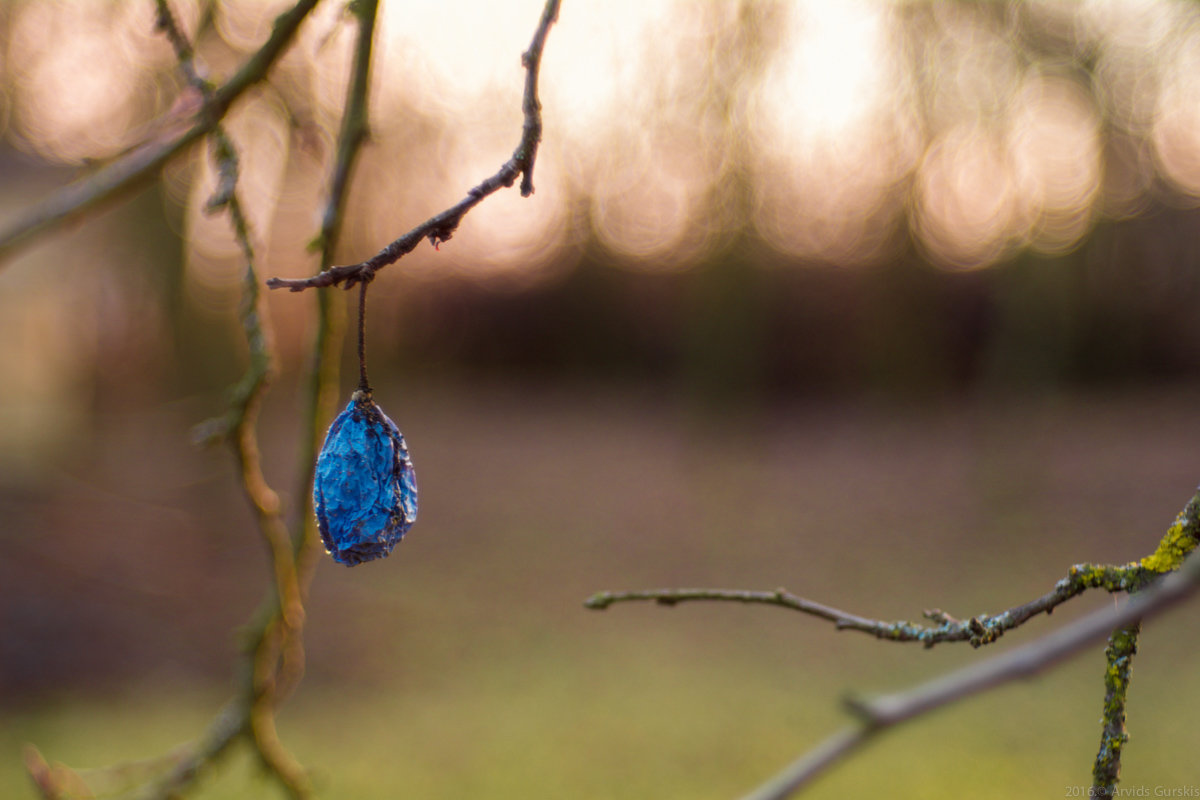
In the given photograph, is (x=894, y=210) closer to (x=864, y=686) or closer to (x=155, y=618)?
(x=864, y=686)

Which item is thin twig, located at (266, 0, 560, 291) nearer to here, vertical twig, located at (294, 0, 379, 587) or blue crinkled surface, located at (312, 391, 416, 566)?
blue crinkled surface, located at (312, 391, 416, 566)

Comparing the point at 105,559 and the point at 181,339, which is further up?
the point at 181,339

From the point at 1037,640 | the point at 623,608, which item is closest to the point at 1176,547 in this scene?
the point at 1037,640

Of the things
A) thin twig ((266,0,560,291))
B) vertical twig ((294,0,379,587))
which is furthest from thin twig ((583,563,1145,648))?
vertical twig ((294,0,379,587))

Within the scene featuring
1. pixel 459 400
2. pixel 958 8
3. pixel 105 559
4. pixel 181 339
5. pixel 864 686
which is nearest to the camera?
pixel 864 686

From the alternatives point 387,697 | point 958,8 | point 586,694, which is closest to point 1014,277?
point 958,8

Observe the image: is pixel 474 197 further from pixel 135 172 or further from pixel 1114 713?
pixel 135 172

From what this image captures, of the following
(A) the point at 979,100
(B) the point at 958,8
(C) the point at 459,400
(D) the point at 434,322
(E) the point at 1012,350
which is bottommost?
Result: (C) the point at 459,400
